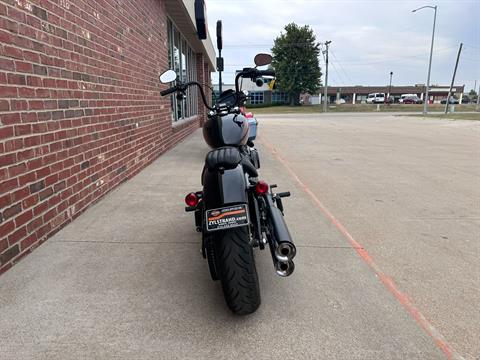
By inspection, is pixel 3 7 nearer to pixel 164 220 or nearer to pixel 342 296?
pixel 164 220

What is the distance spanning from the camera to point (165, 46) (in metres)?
8.48

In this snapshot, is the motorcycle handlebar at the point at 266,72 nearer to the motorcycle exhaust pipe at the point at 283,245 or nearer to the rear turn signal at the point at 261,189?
the rear turn signal at the point at 261,189

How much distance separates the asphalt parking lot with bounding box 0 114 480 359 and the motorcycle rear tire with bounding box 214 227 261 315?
7.8 inches

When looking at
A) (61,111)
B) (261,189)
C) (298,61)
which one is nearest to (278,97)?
(298,61)

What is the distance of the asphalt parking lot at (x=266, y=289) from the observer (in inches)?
76.5

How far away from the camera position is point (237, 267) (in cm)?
200

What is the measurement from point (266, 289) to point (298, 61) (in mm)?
54843

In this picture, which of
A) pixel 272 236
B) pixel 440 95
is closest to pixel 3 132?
pixel 272 236

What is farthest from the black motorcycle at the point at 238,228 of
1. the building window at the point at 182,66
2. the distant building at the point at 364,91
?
the distant building at the point at 364,91

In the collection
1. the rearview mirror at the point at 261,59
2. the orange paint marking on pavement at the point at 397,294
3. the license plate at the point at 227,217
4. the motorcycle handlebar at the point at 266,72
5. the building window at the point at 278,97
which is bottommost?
the orange paint marking on pavement at the point at 397,294

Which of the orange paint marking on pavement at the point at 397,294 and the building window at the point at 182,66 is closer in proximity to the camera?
the orange paint marking on pavement at the point at 397,294

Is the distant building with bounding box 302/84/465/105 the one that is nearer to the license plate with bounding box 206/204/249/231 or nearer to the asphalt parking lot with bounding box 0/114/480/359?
the asphalt parking lot with bounding box 0/114/480/359

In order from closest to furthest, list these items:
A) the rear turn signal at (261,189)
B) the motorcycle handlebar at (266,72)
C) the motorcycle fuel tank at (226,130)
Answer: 1. the rear turn signal at (261,189)
2. the motorcycle fuel tank at (226,130)
3. the motorcycle handlebar at (266,72)

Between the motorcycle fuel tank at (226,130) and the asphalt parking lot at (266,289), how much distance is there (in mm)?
994
